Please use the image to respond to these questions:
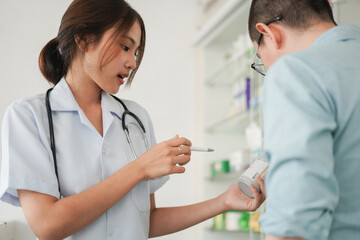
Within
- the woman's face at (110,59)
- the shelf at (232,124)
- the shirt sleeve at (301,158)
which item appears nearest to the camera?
the shirt sleeve at (301,158)

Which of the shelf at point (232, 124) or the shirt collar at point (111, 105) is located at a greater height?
the shirt collar at point (111, 105)

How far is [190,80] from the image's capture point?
3992 millimetres

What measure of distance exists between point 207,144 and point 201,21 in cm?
117

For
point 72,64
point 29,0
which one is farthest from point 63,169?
point 29,0

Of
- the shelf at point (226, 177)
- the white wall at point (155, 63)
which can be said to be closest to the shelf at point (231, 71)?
the white wall at point (155, 63)

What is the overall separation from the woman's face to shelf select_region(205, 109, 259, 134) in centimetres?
182

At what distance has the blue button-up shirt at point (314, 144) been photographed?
2.67 feet

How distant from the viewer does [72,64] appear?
63.7 inches

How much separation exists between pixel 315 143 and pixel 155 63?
10.4 ft

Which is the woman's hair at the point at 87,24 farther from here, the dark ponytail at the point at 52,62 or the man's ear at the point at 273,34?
the man's ear at the point at 273,34

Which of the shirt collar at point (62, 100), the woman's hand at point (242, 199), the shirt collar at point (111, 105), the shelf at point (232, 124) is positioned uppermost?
the shirt collar at point (62, 100)

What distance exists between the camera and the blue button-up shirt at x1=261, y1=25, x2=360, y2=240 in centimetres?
81

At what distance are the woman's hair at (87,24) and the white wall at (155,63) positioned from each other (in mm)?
1931

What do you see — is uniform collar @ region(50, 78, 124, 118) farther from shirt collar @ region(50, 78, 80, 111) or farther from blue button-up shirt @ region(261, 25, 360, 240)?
blue button-up shirt @ region(261, 25, 360, 240)
